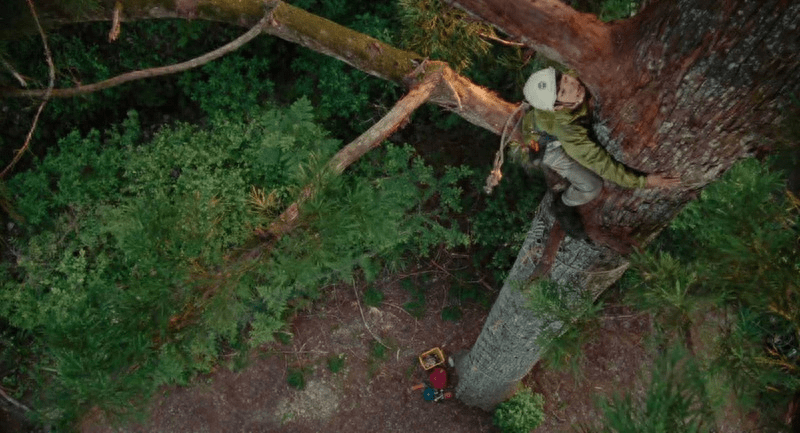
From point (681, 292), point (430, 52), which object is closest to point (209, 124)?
point (430, 52)

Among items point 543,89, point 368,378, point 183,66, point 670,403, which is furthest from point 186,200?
point 368,378

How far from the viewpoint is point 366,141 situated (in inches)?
112

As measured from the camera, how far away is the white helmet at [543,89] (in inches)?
92.2

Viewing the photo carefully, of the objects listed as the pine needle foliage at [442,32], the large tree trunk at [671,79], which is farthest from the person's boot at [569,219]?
the pine needle foliage at [442,32]

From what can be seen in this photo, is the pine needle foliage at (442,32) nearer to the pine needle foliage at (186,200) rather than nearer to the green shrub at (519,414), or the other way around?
the pine needle foliage at (186,200)

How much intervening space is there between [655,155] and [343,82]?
10.3 ft

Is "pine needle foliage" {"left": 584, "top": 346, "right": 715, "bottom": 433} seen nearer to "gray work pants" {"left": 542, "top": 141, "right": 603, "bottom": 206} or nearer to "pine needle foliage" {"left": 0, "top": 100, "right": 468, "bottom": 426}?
"gray work pants" {"left": 542, "top": 141, "right": 603, "bottom": 206}

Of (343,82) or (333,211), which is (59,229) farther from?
(333,211)

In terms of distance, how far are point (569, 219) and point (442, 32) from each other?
→ 190cm

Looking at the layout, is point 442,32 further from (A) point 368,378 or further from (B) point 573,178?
(A) point 368,378

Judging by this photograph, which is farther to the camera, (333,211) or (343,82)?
(343,82)

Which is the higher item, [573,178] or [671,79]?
[671,79]

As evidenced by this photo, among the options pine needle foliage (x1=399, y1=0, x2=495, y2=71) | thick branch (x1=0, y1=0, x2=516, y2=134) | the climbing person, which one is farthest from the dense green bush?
pine needle foliage (x1=399, y1=0, x2=495, y2=71)

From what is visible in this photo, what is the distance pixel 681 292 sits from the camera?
217cm
